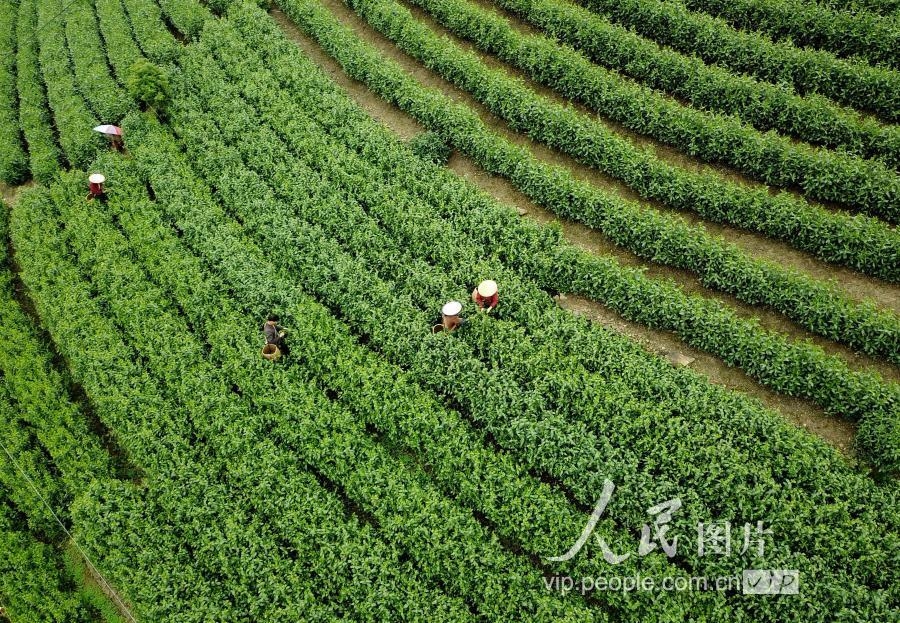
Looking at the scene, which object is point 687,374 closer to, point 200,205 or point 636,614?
point 636,614

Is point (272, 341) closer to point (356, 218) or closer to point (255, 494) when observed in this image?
point (255, 494)

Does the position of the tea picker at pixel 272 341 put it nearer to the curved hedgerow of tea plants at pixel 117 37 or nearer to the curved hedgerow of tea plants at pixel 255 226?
the curved hedgerow of tea plants at pixel 255 226

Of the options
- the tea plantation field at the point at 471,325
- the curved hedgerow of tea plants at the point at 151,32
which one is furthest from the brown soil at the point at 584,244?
the curved hedgerow of tea plants at the point at 151,32

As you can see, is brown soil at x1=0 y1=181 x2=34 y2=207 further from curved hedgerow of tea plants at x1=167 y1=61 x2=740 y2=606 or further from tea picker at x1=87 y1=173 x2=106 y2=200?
curved hedgerow of tea plants at x1=167 y1=61 x2=740 y2=606

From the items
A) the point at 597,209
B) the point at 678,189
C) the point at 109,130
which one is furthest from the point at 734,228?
the point at 109,130

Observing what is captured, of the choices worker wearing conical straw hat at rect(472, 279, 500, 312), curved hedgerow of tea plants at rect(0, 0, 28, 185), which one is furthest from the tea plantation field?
worker wearing conical straw hat at rect(472, 279, 500, 312)

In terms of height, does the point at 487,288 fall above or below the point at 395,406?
above

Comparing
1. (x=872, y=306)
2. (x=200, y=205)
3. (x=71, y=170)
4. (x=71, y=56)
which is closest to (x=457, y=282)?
(x=200, y=205)
